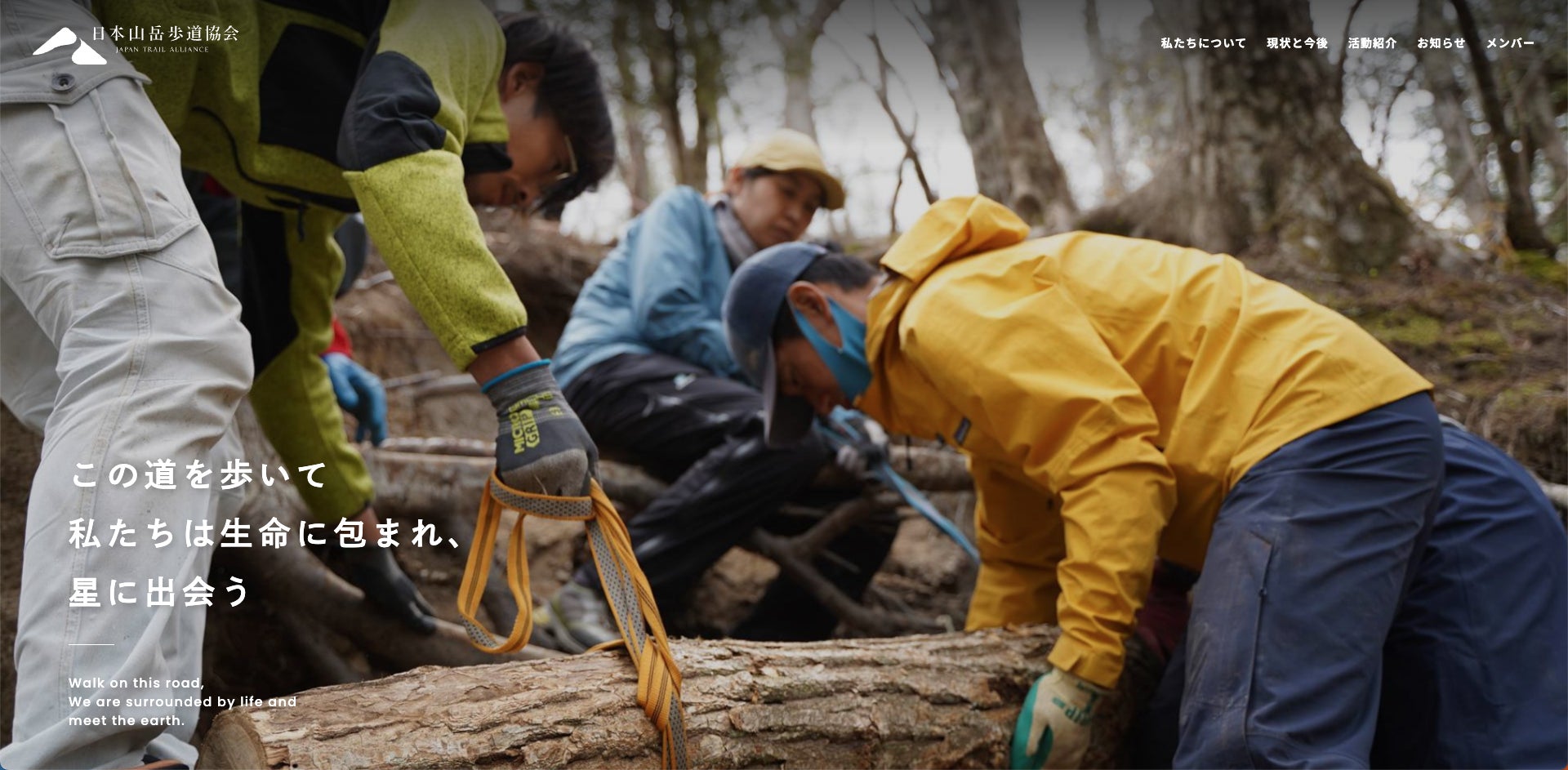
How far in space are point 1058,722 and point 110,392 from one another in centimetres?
160

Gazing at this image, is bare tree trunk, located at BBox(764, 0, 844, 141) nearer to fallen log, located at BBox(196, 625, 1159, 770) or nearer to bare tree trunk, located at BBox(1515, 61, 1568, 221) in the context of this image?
bare tree trunk, located at BBox(1515, 61, 1568, 221)

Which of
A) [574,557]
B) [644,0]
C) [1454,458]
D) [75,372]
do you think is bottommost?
[574,557]

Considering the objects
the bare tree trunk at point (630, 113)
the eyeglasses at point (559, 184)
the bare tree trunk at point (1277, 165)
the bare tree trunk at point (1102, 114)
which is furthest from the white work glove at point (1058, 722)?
the bare tree trunk at point (1102, 114)

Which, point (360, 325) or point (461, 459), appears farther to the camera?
point (360, 325)

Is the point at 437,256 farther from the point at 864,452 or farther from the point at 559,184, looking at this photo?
the point at 864,452

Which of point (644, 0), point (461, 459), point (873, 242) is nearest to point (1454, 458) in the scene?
point (461, 459)

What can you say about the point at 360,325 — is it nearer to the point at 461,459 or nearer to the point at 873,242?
the point at 461,459

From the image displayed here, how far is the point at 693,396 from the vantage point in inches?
128

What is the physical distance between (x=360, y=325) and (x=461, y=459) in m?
2.59

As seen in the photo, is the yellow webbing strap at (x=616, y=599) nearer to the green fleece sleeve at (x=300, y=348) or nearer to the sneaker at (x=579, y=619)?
the green fleece sleeve at (x=300, y=348)

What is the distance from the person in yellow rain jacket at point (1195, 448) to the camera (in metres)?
1.70

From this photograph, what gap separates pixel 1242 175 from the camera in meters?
4.23

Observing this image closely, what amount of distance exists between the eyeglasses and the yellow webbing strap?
937 mm

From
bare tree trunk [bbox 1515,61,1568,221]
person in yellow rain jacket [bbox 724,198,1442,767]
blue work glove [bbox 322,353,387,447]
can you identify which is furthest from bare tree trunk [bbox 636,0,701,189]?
person in yellow rain jacket [bbox 724,198,1442,767]
